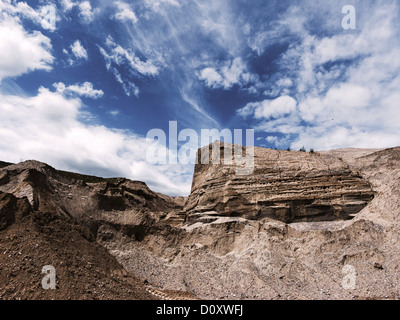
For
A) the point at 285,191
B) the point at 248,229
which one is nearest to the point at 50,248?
the point at 248,229

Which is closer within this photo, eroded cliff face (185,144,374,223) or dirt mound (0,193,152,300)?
dirt mound (0,193,152,300)

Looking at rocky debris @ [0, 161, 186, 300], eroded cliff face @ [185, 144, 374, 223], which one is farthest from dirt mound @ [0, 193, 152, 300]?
eroded cliff face @ [185, 144, 374, 223]

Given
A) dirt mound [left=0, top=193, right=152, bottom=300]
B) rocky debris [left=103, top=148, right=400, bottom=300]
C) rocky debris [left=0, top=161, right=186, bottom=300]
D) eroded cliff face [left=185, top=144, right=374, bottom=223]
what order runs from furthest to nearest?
eroded cliff face [left=185, top=144, right=374, bottom=223], rocky debris [left=103, top=148, right=400, bottom=300], rocky debris [left=0, top=161, right=186, bottom=300], dirt mound [left=0, top=193, right=152, bottom=300]

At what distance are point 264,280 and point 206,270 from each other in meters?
4.61

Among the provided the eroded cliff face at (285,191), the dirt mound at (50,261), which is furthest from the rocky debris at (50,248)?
the eroded cliff face at (285,191)

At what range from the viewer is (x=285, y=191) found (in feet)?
81.1

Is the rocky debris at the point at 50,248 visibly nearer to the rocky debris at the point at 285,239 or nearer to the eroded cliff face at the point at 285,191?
the rocky debris at the point at 285,239

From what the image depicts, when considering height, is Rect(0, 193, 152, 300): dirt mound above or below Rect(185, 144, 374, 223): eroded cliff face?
below

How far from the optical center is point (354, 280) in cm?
1638

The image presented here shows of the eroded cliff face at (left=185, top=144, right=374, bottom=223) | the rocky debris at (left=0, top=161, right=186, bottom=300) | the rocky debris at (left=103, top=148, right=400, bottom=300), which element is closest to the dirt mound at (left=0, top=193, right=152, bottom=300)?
the rocky debris at (left=0, top=161, right=186, bottom=300)

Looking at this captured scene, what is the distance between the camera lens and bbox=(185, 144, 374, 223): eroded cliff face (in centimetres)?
2308

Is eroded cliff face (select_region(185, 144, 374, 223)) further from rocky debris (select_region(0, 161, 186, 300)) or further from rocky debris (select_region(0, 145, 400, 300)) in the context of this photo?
rocky debris (select_region(0, 161, 186, 300))

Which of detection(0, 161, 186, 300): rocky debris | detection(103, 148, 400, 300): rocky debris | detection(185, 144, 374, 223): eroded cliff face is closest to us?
detection(0, 161, 186, 300): rocky debris

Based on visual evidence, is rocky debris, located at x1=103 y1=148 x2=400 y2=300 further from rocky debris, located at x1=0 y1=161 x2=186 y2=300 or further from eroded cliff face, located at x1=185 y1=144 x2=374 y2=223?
rocky debris, located at x1=0 y1=161 x2=186 y2=300
